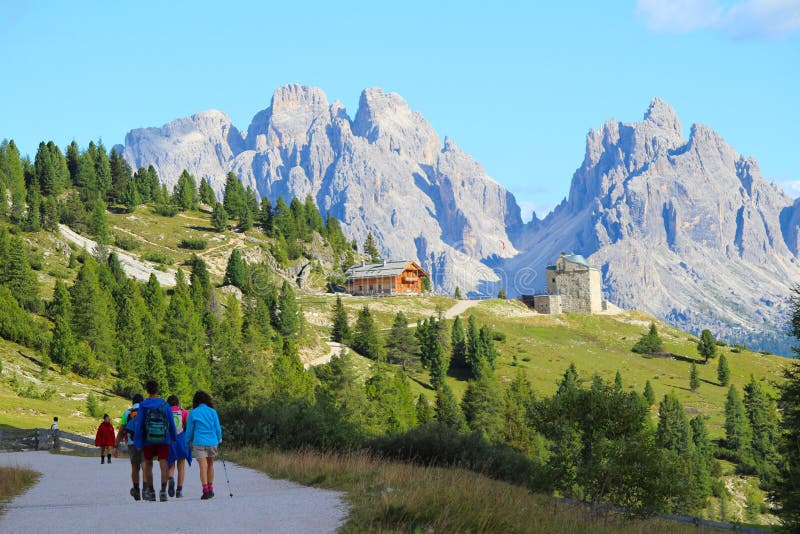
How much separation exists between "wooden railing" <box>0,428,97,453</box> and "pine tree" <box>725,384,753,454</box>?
246 ft

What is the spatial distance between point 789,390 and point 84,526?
32358 mm

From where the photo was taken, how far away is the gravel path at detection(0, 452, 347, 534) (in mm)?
13203

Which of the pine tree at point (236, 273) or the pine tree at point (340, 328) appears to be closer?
the pine tree at point (340, 328)

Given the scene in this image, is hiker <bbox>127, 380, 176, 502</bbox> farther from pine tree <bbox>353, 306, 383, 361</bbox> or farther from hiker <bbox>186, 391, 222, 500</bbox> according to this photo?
pine tree <bbox>353, 306, 383, 361</bbox>

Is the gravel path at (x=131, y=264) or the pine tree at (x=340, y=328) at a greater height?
the gravel path at (x=131, y=264)

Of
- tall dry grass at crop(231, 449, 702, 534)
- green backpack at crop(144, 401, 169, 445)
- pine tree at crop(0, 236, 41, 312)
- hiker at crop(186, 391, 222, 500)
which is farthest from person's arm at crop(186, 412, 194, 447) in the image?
pine tree at crop(0, 236, 41, 312)

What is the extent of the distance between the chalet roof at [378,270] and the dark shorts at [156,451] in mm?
124175

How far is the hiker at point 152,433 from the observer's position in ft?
55.0

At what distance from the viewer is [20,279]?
82.0m

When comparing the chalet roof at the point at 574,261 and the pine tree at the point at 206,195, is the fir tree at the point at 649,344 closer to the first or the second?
the chalet roof at the point at 574,261

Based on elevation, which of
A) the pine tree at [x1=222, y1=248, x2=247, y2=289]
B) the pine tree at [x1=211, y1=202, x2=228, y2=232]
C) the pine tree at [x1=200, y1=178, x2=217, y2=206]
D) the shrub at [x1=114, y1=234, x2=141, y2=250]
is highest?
the pine tree at [x1=200, y1=178, x2=217, y2=206]

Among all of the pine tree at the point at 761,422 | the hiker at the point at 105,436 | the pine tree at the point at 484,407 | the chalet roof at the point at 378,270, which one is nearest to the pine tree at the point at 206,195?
the chalet roof at the point at 378,270

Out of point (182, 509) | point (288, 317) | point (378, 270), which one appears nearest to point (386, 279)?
point (378, 270)

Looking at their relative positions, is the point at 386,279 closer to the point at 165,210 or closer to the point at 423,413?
the point at 165,210
